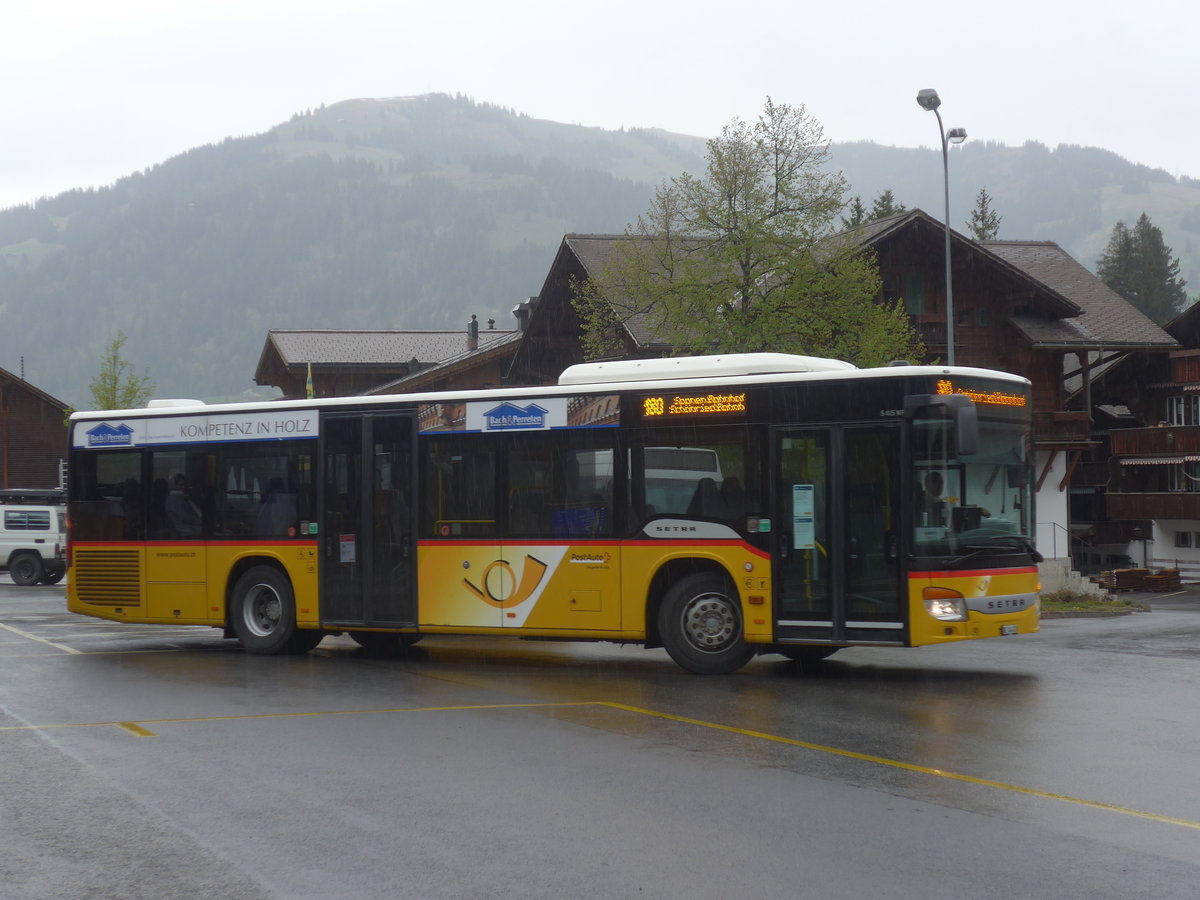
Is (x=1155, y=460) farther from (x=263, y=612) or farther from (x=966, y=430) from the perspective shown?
(x=966, y=430)

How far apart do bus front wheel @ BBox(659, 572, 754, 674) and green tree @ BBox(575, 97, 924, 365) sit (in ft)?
45.6

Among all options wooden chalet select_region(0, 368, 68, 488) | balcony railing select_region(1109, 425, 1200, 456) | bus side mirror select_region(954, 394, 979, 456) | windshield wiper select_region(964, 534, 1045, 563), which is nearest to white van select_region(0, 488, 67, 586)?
windshield wiper select_region(964, 534, 1045, 563)

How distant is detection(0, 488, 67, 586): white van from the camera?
3509cm

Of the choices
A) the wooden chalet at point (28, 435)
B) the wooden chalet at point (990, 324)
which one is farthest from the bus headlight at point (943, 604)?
Result: the wooden chalet at point (28, 435)

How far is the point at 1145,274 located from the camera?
4311 inches

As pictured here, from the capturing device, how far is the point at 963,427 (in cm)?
1278

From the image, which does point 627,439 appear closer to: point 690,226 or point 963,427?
point 963,427

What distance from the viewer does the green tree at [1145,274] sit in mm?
108875

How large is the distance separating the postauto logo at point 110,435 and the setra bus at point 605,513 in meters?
0.07

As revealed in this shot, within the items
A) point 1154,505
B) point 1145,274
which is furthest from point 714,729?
point 1145,274

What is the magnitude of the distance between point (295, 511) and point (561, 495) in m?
3.60

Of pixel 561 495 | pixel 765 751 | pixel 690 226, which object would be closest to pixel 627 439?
pixel 561 495

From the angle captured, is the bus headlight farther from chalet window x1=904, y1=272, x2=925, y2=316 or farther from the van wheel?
chalet window x1=904, y1=272, x2=925, y2=316

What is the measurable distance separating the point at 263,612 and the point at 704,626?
5.84 meters
